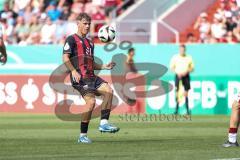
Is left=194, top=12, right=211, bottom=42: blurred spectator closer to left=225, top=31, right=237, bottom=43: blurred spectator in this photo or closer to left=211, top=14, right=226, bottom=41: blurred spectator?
left=211, top=14, right=226, bottom=41: blurred spectator

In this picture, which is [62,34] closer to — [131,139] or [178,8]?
[178,8]

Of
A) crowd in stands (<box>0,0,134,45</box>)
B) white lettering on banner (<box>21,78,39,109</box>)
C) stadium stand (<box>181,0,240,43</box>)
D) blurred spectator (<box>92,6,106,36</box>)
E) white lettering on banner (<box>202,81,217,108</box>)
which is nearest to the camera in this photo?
white lettering on banner (<box>202,81,217,108</box>)

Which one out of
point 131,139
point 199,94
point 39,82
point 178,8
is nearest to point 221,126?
point 131,139

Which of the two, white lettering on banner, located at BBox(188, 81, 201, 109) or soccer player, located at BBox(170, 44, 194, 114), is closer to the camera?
soccer player, located at BBox(170, 44, 194, 114)

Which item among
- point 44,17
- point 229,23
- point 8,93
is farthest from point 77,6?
point 229,23

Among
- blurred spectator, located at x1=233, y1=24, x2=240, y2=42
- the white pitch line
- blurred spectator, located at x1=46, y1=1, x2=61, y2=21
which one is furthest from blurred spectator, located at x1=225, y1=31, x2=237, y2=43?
blurred spectator, located at x1=46, y1=1, x2=61, y2=21

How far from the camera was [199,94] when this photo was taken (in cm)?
2622

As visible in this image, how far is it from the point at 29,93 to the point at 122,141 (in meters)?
12.1

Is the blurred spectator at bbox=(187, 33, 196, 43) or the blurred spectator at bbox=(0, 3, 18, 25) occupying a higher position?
the blurred spectator at bbox=(0, 3, 18, 25)

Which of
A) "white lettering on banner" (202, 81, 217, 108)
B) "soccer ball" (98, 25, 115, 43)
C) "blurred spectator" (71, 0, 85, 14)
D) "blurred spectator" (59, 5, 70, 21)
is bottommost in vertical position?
"white lettering on banner" (202, 81, 217, 108)

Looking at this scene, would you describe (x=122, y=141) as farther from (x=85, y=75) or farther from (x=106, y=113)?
(x=85, y=75)

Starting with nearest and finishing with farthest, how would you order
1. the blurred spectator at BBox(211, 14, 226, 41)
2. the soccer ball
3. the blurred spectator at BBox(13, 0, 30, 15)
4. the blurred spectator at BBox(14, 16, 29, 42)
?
the soccer ball, the blurred spectator at BBox(211, 14, 226, 41), the blurred spectator at BBox(14, 16, 29, 42), the blurred spectator at BBox(13, 0, 30, 15)

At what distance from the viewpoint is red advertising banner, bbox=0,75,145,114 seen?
84.9 ft

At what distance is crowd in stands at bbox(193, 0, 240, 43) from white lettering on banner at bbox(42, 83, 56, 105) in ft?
18.2
